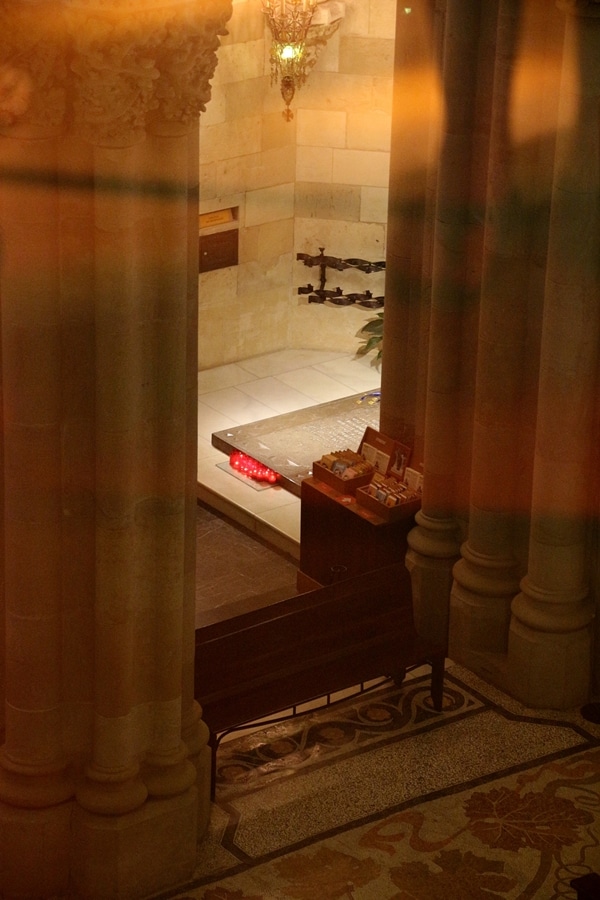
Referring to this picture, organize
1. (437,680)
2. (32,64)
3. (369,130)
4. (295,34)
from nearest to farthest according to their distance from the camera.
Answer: (32,64) → (437,680) → (295,34) → (369,130)

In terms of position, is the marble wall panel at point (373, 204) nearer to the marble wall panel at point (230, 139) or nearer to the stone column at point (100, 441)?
the marble wall panel at point (230, 139)

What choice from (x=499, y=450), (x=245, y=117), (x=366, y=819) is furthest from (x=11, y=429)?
(x=245, y=117)

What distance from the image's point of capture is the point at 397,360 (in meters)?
11.2

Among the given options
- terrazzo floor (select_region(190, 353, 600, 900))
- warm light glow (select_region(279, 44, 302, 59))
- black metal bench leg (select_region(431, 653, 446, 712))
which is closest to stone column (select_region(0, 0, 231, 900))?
terrazzo floor (select_region(190, 353, 600, 900))

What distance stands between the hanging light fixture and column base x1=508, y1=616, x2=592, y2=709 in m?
6.62

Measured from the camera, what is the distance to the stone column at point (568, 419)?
8727 mm

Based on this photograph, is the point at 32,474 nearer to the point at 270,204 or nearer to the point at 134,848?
the point at 134,848

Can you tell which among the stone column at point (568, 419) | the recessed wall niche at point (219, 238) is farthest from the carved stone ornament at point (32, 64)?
the recessed wall niche at point (219, 238)

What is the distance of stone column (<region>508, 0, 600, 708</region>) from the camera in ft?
28.6

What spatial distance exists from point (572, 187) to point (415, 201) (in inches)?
83.6

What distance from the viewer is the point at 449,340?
1004cm

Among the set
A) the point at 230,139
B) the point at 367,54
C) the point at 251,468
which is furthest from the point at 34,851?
the point at 367,54

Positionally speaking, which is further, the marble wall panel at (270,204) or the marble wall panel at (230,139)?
the marble wall panel at (270,204)

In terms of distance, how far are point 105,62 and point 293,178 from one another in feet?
31.5
